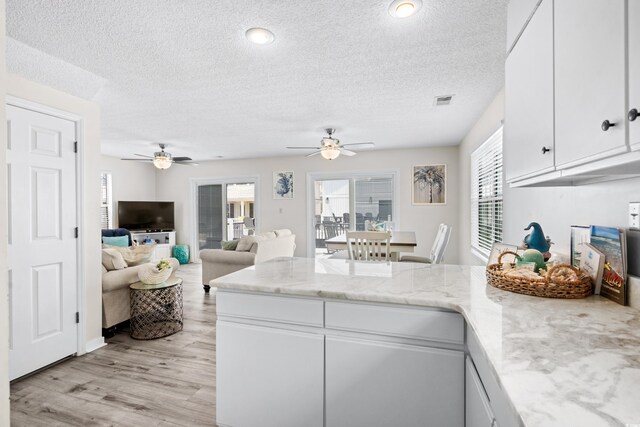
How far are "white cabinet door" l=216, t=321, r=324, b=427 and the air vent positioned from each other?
286 centimetres

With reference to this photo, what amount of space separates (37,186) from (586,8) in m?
3.26

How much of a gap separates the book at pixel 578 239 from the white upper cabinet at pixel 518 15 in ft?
3.10

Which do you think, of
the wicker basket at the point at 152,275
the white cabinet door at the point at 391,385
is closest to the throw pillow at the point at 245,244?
the wicker basket at the point at 152,275

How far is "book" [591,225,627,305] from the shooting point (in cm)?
118

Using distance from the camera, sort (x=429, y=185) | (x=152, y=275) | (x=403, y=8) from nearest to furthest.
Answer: (x=403, y=8) → (x=152, y=275) → (x=429, y=185)

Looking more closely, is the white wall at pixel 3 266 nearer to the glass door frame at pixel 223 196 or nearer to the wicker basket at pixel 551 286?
the wicker basket at pixel 551 286

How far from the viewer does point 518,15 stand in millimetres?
1451

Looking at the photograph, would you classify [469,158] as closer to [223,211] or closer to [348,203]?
[348,203]

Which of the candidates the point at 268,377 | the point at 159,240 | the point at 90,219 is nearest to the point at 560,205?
the point at 268,377

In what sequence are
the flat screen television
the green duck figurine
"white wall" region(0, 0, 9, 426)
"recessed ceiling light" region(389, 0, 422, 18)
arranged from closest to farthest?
"white wall" region(0, 0, 9, 426) → the green duck figurine → "recessed ceiling light" region(389, 0, 422, 18) → the flat screen television

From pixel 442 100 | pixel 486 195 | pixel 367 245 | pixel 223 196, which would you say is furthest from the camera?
pixel 223 196

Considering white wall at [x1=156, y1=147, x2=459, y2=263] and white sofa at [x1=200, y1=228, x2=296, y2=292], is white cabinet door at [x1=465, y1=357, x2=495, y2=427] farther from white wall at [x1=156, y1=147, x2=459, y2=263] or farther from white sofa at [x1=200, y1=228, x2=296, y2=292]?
white wall at [x1=156, y1=147, x2=459, y2=263]

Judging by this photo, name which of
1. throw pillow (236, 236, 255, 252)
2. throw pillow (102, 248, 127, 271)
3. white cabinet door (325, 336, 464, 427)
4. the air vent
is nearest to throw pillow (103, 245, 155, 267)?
throw pillow (102, 248, 127, 271)

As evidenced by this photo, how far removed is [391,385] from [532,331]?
63 centimetres
